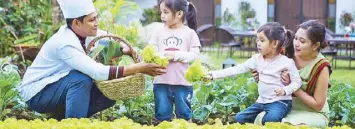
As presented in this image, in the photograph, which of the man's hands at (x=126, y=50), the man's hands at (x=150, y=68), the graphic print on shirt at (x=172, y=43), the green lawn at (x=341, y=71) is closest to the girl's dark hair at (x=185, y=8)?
the graphic print on shirt at (x=172, y=43)

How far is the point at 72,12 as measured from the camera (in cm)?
429

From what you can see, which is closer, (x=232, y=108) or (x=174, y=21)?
(x=174, y=21)

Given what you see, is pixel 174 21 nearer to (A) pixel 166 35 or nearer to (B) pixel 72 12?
(A) pixel 166 35

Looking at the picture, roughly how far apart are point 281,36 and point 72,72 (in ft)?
4.39

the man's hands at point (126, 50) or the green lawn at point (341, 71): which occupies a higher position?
the man's hands at point (126, 50)

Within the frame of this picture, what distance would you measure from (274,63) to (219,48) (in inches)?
511

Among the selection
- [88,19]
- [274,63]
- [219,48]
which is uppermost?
[88,19]

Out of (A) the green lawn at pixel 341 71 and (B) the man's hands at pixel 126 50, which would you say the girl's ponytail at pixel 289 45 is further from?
(A) the green lawn at pixel 341 71

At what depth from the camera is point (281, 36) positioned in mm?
4176

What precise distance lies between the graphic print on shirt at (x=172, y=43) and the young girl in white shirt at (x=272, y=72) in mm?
515

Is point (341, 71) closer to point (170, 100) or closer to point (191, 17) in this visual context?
point (191, 17)

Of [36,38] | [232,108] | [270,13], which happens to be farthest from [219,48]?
[232,108]

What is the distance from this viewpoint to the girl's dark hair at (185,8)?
4645 mm

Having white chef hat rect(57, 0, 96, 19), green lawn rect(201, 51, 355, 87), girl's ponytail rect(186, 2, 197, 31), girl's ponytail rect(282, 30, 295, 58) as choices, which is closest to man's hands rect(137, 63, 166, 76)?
white chef hat rect(57, 0, 96, 19)
